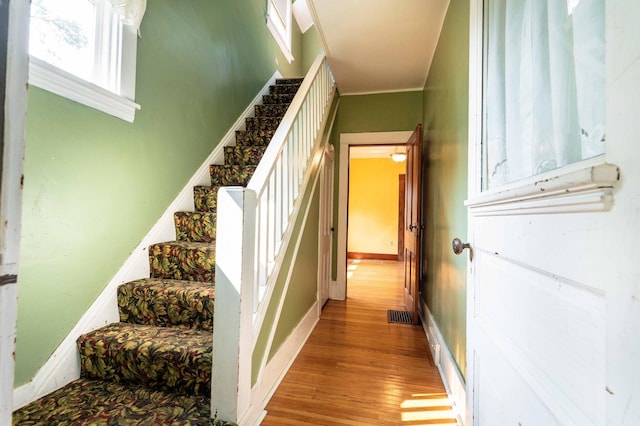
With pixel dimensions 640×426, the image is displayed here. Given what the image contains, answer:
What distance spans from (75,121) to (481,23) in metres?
1.96

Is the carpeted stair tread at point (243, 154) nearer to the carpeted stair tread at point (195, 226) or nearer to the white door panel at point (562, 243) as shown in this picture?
the carpeted stair tread at point (195, 226)

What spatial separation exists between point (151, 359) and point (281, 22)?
4.63 metres

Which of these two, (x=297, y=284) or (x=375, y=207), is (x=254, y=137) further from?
(x=375, y=207)

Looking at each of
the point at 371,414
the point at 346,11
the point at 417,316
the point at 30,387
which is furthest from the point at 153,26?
the point at 417,316

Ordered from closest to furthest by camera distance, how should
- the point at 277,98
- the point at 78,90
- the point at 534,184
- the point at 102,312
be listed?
the point at 534,184
the point at 78,90
the point at 102,312
the point at 277,98

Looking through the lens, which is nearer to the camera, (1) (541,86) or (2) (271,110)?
(1) (541,86)

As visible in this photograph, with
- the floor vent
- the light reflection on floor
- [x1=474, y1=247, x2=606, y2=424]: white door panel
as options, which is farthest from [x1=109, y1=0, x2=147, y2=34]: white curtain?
the floor vent

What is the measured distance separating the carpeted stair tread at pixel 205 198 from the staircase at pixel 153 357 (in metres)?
0.41

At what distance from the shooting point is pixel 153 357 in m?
1.21

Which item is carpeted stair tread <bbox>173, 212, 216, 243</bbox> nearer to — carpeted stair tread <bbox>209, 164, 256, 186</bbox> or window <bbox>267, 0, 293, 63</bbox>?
carpeted stair tread <bbox>209, 164, 256, 186</bbox>

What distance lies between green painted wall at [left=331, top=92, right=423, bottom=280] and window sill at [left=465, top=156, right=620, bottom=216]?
293 centimetres

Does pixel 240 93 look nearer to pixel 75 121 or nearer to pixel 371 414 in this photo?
pixel 75 121

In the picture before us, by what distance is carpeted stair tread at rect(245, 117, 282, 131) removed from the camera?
110 inches

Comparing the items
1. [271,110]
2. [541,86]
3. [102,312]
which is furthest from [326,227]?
[541,86]
